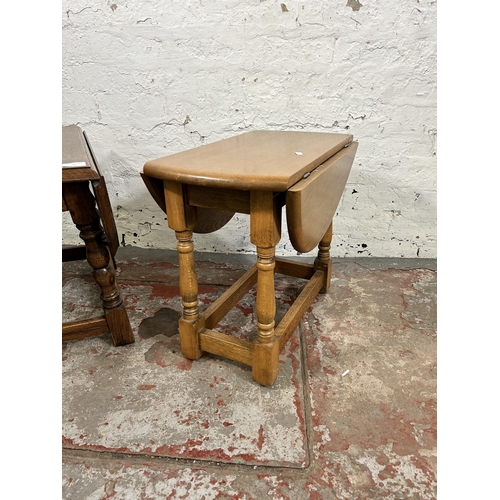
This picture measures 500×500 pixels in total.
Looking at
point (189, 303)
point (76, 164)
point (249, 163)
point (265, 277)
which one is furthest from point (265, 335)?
point (76, 164)

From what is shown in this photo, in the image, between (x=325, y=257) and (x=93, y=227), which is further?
(x=325, y=257)

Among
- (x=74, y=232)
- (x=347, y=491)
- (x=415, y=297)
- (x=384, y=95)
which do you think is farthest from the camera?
(x=74, y=232)

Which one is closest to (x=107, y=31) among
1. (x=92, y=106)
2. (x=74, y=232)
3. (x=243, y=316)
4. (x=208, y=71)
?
(x=92, y=106)

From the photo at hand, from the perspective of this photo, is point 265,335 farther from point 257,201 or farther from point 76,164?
point 76,164

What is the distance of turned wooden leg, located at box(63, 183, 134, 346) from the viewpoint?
54.9 inches

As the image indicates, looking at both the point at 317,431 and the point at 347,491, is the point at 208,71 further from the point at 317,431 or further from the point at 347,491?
the point at 347,491

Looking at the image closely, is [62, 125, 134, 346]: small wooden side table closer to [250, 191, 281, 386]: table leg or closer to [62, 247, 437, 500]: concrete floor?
[62, 247, 437, 500]: concrete floor

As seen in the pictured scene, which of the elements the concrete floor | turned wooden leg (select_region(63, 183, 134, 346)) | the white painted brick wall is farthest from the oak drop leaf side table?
the white painted brick wall

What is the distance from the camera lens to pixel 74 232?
2.68 m

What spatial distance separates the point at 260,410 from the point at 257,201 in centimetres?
73

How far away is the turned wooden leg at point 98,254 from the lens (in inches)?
54.9

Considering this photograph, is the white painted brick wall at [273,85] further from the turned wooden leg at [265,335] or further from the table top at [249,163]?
the turned wooden leg at [265,335]

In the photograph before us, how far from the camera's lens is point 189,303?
153 cm

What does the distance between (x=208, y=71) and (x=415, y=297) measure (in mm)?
1705
